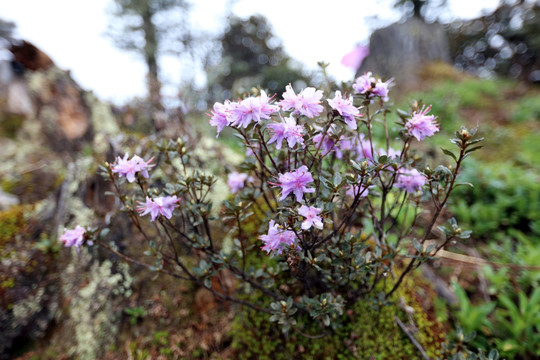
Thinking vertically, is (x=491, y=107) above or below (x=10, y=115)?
below

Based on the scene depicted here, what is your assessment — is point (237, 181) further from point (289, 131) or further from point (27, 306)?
point (27, 306)

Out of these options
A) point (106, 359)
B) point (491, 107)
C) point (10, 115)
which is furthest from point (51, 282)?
point (491, 107)

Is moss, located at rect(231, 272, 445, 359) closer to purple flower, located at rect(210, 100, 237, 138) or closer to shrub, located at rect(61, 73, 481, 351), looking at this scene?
shrub, located at rect(61, 73, 481, 351)

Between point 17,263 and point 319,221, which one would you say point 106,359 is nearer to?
point 17,263

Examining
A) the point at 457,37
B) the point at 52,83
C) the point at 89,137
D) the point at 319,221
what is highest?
the point at 457,37

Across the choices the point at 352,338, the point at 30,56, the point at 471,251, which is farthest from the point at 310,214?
the point at 30,56

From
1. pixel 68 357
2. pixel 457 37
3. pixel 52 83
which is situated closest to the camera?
pixel 68 357

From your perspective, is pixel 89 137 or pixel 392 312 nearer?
pixel 392 312
